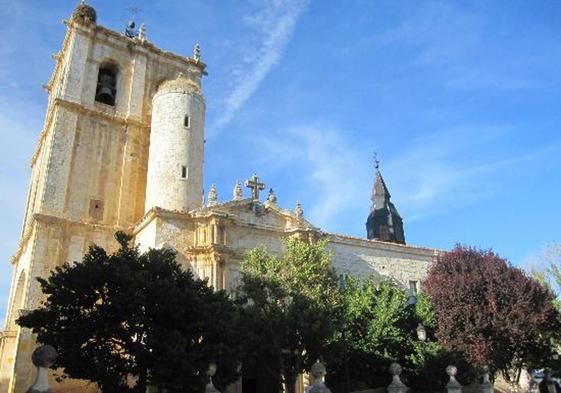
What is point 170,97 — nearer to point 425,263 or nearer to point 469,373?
point 425,263

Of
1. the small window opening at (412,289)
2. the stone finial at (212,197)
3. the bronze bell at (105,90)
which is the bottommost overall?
the small window opening at (412,289)

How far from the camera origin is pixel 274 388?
2206 centimetres

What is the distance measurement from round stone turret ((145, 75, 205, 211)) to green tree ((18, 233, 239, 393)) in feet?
34.3

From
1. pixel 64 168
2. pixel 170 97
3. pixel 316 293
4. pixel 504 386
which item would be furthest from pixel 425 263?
→ pixel 64 168

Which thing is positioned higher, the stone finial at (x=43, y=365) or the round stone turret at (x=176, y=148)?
the round stone turret at (x=176, y=148)

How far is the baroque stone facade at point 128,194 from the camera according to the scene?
23.8 m

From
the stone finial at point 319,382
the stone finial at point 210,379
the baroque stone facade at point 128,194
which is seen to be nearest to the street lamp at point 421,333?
the baroque stone facade at point 128,194

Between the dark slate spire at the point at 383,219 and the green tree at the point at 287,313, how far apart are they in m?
24.0

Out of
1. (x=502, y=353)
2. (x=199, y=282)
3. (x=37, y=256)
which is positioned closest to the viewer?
(x=199, y=282)

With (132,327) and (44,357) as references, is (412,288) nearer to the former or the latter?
(132,327)

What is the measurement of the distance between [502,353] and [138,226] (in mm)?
16938

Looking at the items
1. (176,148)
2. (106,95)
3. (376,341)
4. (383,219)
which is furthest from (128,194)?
(383,219)

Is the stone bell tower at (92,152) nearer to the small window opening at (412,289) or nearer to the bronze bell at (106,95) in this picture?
the bronze bell at (106,95)

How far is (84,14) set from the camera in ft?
105
